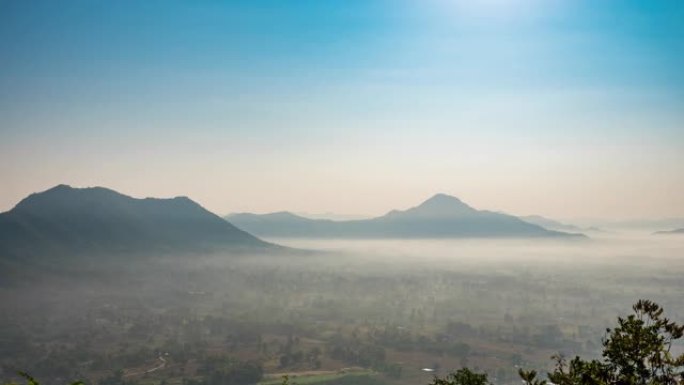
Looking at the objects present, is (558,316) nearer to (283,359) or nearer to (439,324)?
(439,324)

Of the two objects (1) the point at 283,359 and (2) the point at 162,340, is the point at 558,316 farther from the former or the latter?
(2) the point at 162,340

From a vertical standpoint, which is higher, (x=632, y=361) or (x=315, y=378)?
(x=632, y=361)

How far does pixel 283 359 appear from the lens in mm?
133000

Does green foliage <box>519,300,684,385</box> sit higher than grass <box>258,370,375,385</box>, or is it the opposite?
green foliage <box>519,300,684,385</box>

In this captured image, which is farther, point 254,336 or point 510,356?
point 254,336

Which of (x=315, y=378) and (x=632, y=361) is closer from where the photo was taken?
(x=632, y=361)

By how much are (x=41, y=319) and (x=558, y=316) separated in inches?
7309

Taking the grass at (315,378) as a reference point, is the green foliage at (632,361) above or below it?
above

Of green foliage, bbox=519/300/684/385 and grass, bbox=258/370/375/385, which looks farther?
grass, bbox=258/370/375/385

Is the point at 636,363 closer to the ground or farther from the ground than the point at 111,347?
farther from the ground

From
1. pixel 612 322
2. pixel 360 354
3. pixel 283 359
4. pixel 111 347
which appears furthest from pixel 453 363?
pixel 111 347

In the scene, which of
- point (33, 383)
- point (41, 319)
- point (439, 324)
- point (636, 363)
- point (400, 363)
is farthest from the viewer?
point (439, 324)

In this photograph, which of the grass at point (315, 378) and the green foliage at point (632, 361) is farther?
the grass at point (315, 378)

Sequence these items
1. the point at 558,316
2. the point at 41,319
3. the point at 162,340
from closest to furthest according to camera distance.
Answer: the point at 162,340 < the point at 41,319 < the point at 558,316
